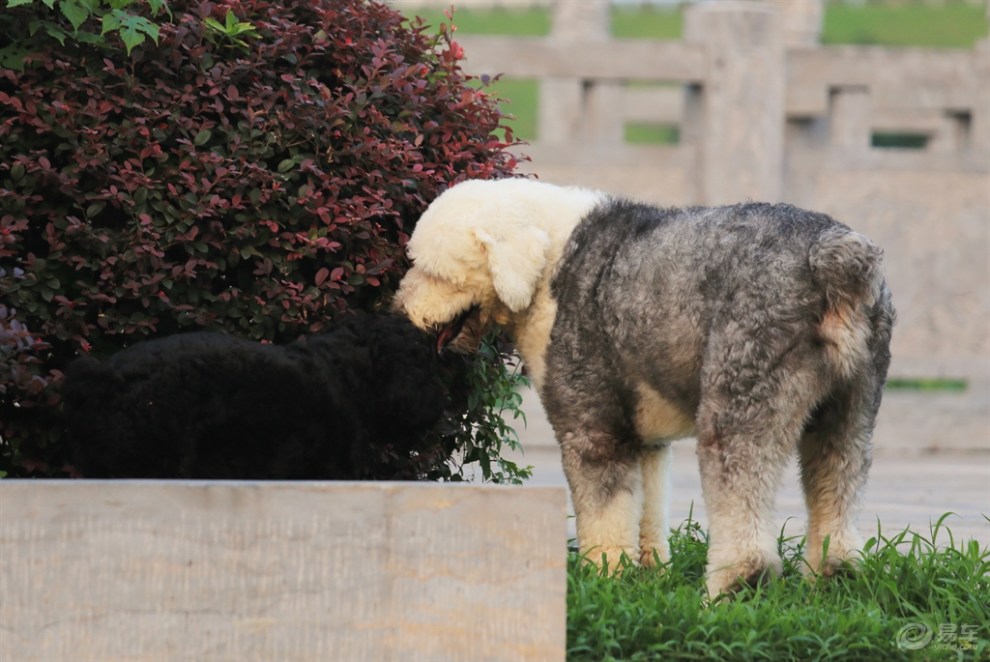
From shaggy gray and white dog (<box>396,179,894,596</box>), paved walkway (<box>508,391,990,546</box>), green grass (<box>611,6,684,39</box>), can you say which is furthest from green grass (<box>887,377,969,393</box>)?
green grass (<box>611,6,684,39</box>)

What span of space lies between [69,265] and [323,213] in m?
0.87

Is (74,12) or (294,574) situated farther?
(74,12)

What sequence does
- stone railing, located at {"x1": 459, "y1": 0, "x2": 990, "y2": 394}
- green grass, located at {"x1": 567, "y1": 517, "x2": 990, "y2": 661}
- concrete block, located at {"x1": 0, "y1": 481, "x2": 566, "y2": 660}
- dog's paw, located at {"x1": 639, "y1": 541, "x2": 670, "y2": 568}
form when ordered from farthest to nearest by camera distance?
stone railing, located at {"x1": 459, "y1": 0, "x2": 990, "y2": 394}, dog's paw, located at {"x1": 639, "y1": 541, "x2": 670, "y2": 568}, green grass, located at {"x1": 567, "y1": 517, "x2": 990, "y2": 661}, concrete block, located at {"x1": 0, "y1": 481, "x2": 566, "y2": 660}

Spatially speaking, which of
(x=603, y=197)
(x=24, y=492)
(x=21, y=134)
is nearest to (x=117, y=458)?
(x=24, y=492)

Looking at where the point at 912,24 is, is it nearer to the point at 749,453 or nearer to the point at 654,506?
the point at 654,506

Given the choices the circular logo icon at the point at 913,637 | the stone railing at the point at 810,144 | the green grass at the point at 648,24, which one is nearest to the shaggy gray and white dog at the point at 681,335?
the circular logo icon at the point at 913,637

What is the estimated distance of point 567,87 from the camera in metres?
14.5

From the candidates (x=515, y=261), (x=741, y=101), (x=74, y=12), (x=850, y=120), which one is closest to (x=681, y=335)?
(x=515, y=261)

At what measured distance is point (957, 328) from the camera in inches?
491

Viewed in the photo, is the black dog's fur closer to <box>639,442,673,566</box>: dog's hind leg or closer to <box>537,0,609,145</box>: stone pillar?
<box>639,442,673,566</box>: dog's hind leg

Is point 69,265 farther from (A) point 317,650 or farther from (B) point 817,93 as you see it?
(B) point 817,93

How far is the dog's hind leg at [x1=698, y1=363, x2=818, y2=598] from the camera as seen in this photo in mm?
4531

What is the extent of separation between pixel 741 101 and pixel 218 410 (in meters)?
8.39

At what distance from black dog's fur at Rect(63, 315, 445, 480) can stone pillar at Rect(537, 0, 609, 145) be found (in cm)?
847
